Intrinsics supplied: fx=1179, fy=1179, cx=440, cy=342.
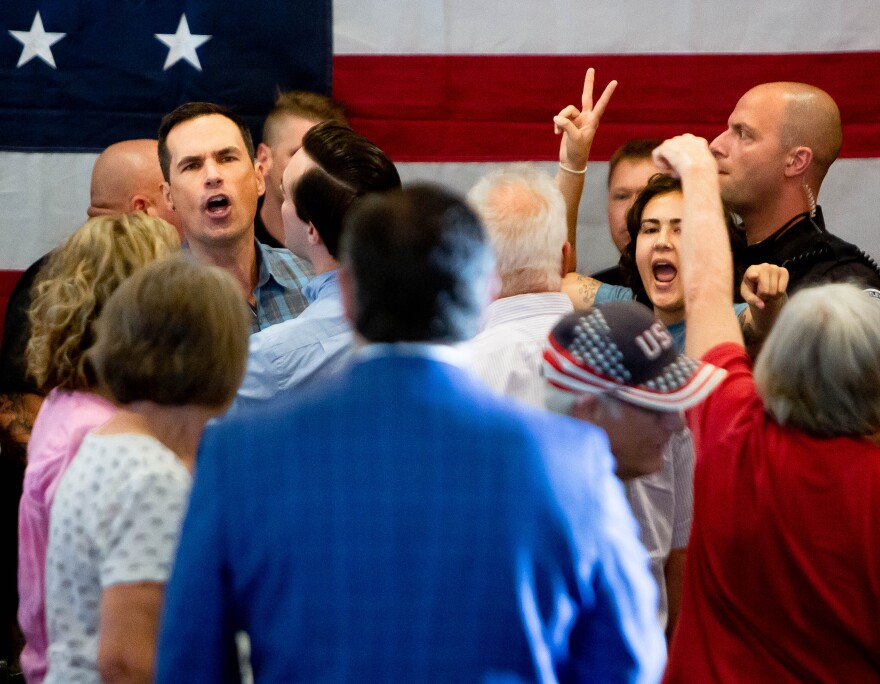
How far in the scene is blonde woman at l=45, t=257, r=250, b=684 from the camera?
4.84 feet

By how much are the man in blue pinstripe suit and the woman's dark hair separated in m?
1.75

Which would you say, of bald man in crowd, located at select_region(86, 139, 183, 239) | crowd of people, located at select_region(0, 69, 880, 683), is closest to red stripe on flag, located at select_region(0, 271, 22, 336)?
bald man in crowd, located at select_region(86, 139, 183, 239)

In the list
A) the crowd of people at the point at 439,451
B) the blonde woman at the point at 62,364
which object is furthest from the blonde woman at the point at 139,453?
the blonde woman at the point at 62,364

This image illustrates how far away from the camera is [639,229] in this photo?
289 centimetres

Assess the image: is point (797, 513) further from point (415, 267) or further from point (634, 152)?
point (634, 152)

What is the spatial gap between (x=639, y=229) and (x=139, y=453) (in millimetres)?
1678

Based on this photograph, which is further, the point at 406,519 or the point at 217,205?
the point at 217,205

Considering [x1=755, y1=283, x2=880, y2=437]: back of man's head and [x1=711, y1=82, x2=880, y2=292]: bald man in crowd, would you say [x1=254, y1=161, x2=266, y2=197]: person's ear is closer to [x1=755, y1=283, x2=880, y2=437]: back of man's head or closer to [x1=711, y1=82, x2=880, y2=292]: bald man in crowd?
[x1=711, y1=82, x2=880, y2=292]: bald man in crowd

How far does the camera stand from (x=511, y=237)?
76.7 inches

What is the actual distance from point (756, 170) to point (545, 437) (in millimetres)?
2172

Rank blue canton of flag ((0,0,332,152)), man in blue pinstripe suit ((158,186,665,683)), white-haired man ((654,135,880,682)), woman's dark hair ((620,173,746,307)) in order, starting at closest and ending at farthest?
man in blue pinstripe suit ((158,186,665,683)) < white-haired man ((654,135,880,682)) < woman's dark hair ((620,173,746,307)) < blue canton of flag ((0,0,332,152))

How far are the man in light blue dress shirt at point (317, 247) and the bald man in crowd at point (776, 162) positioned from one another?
1.22 meters

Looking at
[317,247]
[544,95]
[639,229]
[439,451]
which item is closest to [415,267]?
[439,451]

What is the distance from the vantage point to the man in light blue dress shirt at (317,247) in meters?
2.14
